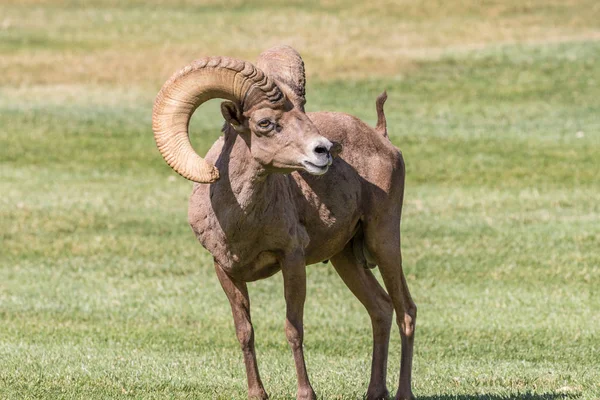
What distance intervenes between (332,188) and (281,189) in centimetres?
65

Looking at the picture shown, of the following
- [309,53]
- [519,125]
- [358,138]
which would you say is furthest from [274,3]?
[358,138]

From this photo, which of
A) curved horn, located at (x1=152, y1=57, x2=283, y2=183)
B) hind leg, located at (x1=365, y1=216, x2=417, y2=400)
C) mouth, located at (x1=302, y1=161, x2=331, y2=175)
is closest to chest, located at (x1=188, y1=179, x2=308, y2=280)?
curved horn, located at (x1=152, y1=57, x2=283, y2=183)

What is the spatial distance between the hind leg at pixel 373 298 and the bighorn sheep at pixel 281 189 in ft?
0.05

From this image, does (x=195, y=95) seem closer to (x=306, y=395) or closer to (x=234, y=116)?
(x=234, y=116)

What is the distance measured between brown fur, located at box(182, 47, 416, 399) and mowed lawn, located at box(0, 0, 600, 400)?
2.41 ft

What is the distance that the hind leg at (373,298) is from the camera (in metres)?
10.3

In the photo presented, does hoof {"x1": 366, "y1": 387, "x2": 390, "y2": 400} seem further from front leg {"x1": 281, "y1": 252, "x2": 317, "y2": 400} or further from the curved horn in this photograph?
the curved horn

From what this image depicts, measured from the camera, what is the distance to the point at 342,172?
998cm

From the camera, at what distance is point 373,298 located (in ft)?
34.8

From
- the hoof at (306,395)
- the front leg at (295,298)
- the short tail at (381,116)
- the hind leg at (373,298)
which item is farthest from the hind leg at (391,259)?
the hoof at (306,395)

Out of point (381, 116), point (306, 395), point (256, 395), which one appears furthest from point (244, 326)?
point (381, 116)

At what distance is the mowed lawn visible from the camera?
11.9 m

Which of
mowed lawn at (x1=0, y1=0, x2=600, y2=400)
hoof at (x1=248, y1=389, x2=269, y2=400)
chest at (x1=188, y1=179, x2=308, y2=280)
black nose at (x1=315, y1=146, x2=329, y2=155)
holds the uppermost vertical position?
black nose at (x1=315, y1=146, x2=329, y2=155)

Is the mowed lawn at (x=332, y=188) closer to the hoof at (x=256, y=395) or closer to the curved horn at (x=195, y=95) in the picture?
the hoof at (x=256, y=395)
